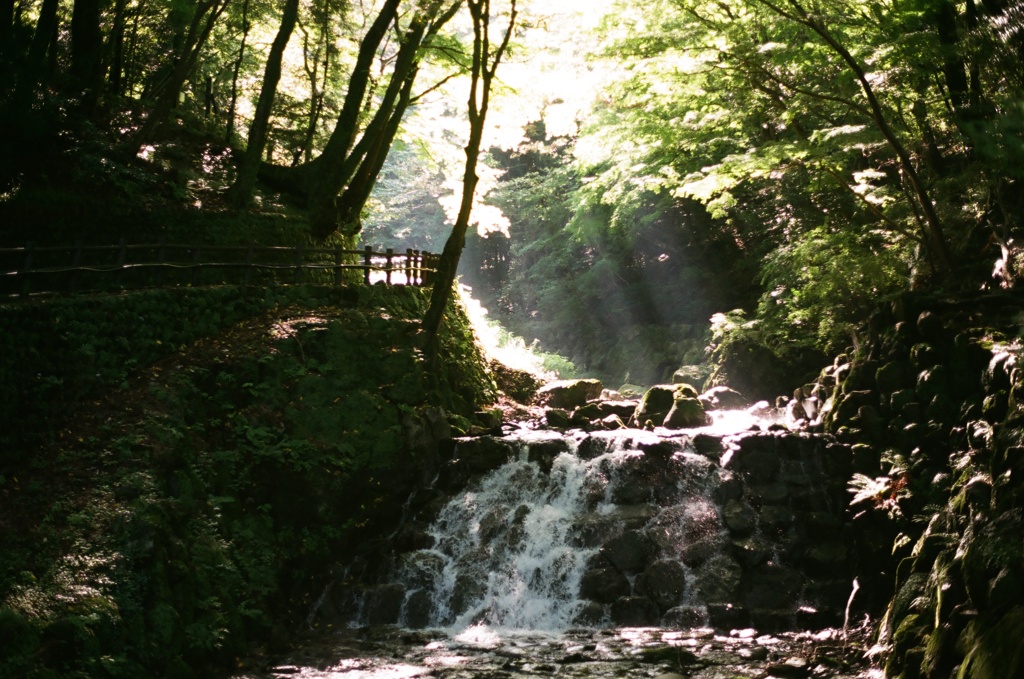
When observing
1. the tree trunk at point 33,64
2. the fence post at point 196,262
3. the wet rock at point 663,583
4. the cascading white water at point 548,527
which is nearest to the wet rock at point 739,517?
the cascading white water at point 548,527

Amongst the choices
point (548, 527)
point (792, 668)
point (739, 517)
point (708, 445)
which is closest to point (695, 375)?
point (708, 445)

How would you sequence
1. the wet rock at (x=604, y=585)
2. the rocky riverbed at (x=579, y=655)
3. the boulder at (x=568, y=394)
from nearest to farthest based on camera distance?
1. the rocky riverbed at (x=579, y=655)
2. the wet rock at (x=604, y=585)
3. the boulder at (x=568, y=394)

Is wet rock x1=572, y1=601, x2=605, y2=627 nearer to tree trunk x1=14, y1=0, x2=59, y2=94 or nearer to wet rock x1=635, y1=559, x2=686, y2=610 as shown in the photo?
wet rock x1=635, y1=559, x2=686, y2=610

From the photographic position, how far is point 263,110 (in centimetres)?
1569

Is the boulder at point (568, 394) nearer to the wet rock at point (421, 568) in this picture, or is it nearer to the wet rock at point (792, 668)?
the wet rock at point (421, 568)

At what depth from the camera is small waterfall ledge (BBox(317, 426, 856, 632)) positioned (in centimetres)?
1011

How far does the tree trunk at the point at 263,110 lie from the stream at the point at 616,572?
7.51 meters

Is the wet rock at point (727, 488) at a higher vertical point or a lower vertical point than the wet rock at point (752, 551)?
higher

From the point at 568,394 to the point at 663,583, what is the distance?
7.90 metres

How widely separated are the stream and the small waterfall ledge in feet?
0.07

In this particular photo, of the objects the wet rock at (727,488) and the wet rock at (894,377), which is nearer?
the wet rock at (894,377)

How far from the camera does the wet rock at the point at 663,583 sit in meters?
10.2

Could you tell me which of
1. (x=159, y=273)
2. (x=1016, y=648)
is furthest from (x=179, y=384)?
(x=1016, y=648)

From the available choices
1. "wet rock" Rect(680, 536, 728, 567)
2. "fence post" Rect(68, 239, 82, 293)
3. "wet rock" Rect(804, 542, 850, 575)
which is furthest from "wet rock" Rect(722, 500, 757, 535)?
"fence post" Rect(68, 239, 82, 293)
